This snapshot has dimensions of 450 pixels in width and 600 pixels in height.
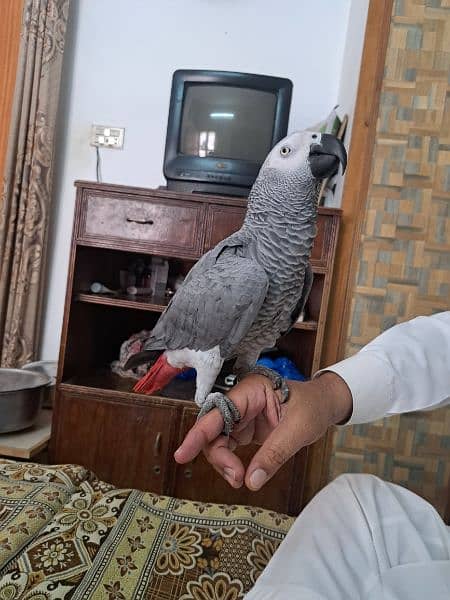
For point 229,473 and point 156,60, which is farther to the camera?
point 156,60

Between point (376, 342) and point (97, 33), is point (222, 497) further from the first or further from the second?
point (97, 33)

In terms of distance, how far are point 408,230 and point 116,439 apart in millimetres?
1148

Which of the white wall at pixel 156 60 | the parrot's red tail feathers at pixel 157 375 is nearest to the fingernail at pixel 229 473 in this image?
the parrot's red tail feathers at pixel 157 375

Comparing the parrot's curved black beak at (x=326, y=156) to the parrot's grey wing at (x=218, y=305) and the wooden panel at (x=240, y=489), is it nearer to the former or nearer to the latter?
the parrot's grey wing at (x=218, y=305)

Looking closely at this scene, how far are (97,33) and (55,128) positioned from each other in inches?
17.5

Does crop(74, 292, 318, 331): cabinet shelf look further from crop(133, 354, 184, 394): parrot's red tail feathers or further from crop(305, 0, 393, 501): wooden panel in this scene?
Answer: crop(133, 354, 184, 394): parrot's red tail feathers

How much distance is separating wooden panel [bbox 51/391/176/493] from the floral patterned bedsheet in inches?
20.4

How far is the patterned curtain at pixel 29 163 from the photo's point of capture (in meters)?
1.84

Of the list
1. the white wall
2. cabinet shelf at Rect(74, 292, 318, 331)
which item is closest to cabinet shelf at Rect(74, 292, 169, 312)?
cabinet shelf at Rect(74, 292, 318, 331)

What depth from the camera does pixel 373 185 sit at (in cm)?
137

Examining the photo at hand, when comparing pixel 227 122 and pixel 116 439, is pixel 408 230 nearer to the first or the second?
pixel 227 122

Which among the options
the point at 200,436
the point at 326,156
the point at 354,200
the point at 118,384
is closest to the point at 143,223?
the point at 118,384

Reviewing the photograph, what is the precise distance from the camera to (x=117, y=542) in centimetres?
86

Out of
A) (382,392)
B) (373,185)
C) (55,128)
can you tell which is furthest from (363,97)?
(55,128)
